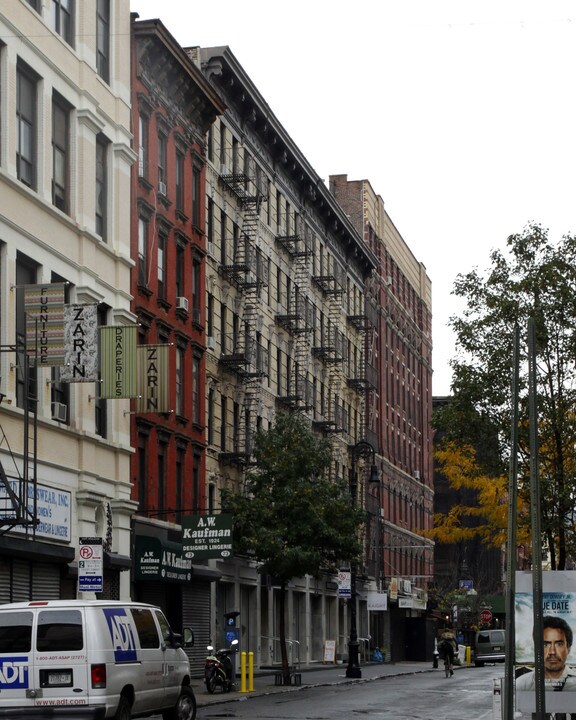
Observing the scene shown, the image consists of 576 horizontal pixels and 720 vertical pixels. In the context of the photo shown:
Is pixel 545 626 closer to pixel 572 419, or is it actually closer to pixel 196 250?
pixel 572 419

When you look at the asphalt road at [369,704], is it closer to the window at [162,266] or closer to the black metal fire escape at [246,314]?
the black metal fire escape at [246,314]

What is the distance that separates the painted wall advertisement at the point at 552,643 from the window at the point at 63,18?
20859mm

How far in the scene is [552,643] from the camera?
18672mm

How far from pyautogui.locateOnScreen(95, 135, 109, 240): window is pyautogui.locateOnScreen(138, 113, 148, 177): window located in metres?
3.70

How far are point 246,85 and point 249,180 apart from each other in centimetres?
340

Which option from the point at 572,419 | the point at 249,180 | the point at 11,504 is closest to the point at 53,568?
the point at 11,504

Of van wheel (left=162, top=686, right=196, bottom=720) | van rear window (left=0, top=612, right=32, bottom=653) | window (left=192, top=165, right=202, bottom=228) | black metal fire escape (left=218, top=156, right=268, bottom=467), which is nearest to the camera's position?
van rear window (left=0, top=612, right=32, bottom=653)

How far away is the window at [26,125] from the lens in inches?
1270

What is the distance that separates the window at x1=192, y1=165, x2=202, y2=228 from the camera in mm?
47688

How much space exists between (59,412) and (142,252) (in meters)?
9.55

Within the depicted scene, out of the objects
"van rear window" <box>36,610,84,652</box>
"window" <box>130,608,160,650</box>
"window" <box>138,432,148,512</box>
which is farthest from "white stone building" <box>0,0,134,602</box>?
"van rear window" <box>36,610,84,652</box>

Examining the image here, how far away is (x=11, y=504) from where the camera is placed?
97.3 feet

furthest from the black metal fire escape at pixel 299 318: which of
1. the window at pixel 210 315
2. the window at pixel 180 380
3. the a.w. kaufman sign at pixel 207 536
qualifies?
the a.w. kaufman sign at pixel 207 536

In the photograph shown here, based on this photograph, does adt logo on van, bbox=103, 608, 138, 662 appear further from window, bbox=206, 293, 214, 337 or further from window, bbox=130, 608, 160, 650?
window, bbox=206, 293, 214, 337
